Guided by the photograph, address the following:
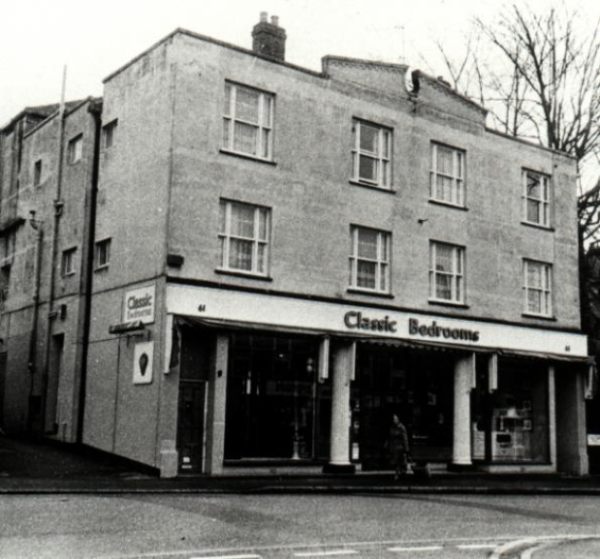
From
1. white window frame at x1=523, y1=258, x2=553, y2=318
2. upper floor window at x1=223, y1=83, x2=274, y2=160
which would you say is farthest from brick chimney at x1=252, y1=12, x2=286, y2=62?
white window frame at x1=523, y1=258, x2=553, y2=318

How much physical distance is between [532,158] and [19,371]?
18877 mm

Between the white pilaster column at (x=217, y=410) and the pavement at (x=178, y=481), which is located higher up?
the white pilaster column at (x=217, y=410)

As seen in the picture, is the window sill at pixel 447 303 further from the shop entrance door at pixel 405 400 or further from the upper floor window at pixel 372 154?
the upper floor window at pixel 372 154

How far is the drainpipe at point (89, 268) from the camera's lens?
25.2 metres

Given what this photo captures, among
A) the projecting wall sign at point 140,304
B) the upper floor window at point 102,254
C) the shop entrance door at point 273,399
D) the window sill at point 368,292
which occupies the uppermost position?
the upper floor window at point 102,254

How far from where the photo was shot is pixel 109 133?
26.2 m

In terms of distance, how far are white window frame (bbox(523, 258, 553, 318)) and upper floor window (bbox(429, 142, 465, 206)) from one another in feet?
12.4

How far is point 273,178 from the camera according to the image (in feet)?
79.7

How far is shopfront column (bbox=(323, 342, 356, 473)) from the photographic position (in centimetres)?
2448

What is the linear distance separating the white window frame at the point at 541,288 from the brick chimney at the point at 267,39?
11125 mm

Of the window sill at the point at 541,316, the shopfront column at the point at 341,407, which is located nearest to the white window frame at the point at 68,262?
the shopfront column at the point at 341,407

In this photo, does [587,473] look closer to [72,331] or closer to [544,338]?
[544,338]

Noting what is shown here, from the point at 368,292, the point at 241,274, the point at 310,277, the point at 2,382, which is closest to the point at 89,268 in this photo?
the point at 241,274

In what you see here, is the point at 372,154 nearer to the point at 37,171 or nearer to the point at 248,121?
the point at 248,121
